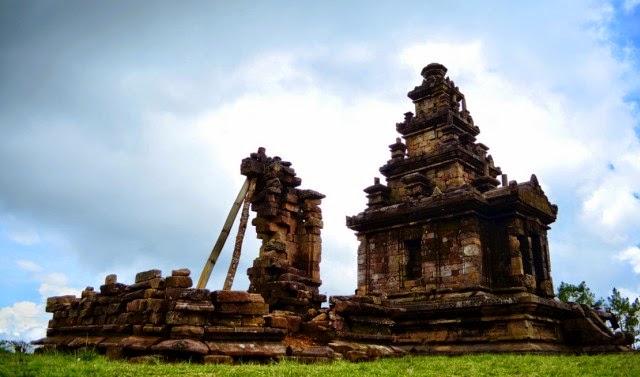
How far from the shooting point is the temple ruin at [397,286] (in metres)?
9.48

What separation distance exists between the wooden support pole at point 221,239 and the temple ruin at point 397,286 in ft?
1.63

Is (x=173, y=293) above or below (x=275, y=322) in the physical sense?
above

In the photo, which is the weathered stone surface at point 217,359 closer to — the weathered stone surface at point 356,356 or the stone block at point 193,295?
the stone block at point 193,295

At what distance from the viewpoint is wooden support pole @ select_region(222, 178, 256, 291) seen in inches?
500

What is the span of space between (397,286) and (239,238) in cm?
735

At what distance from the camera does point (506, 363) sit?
10.6m

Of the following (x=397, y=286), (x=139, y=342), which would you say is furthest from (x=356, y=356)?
(x=397, y=286)

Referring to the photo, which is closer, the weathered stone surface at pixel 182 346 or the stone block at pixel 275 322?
the weathered stone surface at pixel 182 346

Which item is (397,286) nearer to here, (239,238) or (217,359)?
(239,238)

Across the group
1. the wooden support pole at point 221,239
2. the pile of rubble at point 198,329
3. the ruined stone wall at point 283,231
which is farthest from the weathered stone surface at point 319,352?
the wooden support pole at point 221,239

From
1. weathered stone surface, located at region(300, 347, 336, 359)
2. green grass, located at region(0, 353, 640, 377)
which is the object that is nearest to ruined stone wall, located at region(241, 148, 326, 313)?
weathered stone surface, located at region(300, 347, 336, 359)

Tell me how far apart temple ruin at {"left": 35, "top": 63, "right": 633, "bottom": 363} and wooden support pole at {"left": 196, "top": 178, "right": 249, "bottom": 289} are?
50cm

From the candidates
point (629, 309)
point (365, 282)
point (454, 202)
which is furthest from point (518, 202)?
point (629, 309)

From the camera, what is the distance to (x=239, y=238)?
43.8 feet
